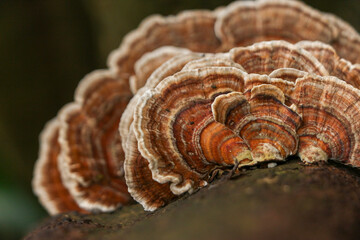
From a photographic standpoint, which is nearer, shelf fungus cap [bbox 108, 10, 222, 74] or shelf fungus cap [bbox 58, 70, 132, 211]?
shelf fungus cap [bbox 58, 70, 132, 211]

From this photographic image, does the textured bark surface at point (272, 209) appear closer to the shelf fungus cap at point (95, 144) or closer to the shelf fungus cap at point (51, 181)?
the shelf fungus cap at point (95, 144)

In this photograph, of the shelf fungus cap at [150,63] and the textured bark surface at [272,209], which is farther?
the shelf fungus cap at [150,63]

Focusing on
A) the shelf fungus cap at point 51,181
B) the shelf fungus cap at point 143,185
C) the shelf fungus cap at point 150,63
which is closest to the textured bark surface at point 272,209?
the shelf fungus cap at point 143,185

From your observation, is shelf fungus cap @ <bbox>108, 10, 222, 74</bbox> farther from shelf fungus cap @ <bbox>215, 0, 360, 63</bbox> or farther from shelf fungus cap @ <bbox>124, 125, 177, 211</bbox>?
shelf fungus cap @ <bbox>124, 125, 177, 211</bbox>

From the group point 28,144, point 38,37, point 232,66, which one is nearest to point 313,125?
point 232,66

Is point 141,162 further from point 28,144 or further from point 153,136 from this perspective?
point 28,144

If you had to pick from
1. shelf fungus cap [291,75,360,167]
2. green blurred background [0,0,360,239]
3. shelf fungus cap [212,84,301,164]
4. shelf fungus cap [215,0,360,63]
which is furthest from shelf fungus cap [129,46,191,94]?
green blurred background [0,0,360,239]
